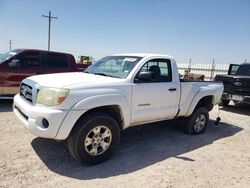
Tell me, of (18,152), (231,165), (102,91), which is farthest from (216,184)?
(18,152)

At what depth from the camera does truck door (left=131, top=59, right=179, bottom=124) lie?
14.1ft

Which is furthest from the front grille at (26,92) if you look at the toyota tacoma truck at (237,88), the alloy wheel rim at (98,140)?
the toyota tacoma truck at (237,88)

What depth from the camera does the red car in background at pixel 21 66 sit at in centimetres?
736

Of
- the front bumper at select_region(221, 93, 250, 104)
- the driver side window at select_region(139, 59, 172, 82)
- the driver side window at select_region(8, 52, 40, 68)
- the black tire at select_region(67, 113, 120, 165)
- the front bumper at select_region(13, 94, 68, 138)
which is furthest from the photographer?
the front bumper at select_region(221, 93, 250, 104)

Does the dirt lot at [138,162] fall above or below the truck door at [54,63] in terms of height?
below

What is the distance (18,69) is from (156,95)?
508cm

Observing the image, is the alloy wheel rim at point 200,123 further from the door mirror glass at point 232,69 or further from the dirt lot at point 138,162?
the door mirror glass at point 232,69

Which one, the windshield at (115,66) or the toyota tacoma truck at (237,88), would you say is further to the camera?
the toyota tacoma truck at (237,88)

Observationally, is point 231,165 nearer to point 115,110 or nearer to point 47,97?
point 115,110

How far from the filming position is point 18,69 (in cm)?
754

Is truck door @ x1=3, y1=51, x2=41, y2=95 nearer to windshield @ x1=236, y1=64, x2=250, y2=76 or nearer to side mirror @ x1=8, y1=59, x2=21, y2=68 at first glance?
side mirror @ x1=8, y1=59, x2=21, y2=68

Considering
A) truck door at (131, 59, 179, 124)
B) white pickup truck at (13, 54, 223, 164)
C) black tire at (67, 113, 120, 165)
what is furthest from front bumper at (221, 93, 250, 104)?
black tire at (67, 113, 120, 165)

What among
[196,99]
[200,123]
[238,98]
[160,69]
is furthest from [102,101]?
[238,98]

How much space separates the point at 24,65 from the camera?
7.69 meters
